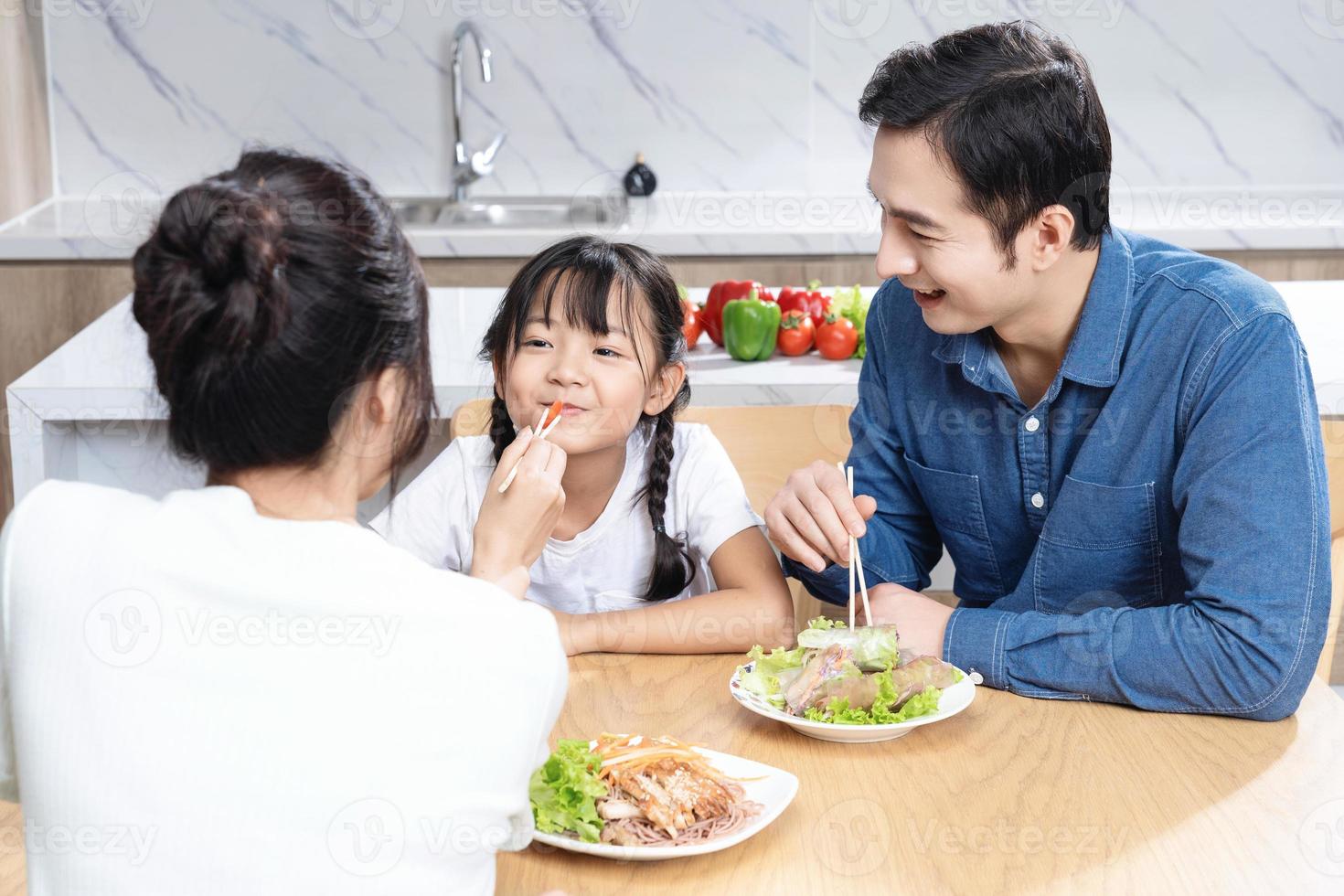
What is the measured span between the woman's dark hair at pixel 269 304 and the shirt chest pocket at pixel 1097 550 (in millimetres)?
899

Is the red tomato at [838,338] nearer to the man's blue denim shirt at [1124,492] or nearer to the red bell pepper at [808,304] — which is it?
the red bell pepper at [808,304]

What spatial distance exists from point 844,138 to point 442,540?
2800mm

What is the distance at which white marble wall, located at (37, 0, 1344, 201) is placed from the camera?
4027mm

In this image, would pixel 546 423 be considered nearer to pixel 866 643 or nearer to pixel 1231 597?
pixel 866 643

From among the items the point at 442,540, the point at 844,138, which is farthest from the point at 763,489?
the point at 844,138

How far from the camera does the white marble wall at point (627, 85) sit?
13.2 feet

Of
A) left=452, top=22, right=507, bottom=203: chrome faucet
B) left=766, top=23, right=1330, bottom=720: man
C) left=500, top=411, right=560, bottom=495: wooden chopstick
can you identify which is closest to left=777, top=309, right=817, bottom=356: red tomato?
left=766, top=23, right=1330, bottom=720: man

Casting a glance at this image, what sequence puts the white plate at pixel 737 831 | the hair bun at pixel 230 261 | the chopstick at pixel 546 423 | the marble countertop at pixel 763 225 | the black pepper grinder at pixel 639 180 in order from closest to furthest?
the hair bun at pixel 230 261, the white plate at pixel 737 831, the chopstick at pixel 546 423, the marble countertop at pixel 763 225, the black pepper grinder at pixel 639 180

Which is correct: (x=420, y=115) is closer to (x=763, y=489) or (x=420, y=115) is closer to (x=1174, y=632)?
(x=763, y=489)

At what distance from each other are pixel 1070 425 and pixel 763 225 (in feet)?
7.64

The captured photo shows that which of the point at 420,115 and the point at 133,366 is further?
the point at 420,115

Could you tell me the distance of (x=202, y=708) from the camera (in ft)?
2.68

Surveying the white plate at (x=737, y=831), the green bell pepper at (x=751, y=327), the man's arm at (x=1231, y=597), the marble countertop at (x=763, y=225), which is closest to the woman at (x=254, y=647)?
the white plate at (x=737, y=831)

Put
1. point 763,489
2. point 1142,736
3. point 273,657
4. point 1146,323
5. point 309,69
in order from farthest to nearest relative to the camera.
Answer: point 309,69
point 763,489
point 1146,323
point 1142,736
point 273,657
